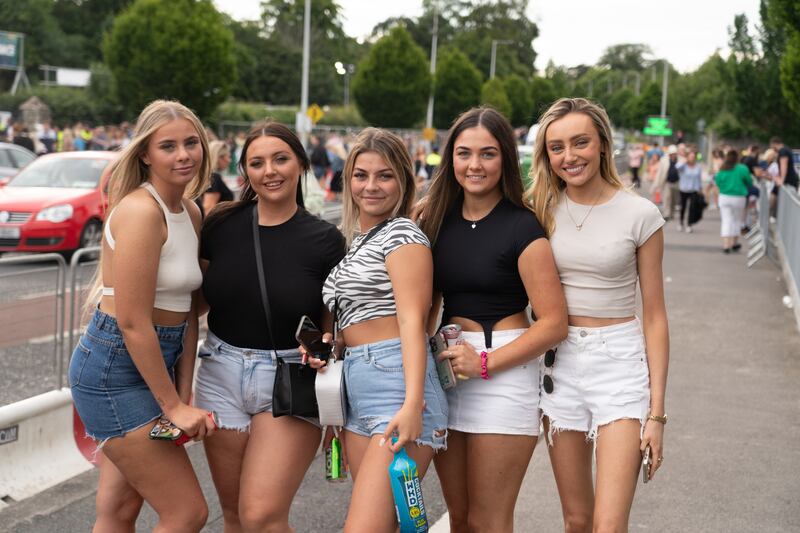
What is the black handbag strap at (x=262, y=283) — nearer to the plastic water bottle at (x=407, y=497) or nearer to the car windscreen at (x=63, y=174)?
the plastic water bottle at (x=407, y=497)

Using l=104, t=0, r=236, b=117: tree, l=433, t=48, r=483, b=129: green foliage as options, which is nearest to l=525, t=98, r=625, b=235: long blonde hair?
l=104, t=0, r=236, b=117: tree

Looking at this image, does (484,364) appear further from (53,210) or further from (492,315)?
(53,210)

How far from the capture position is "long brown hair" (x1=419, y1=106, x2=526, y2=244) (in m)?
3.51

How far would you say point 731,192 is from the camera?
17.2 m

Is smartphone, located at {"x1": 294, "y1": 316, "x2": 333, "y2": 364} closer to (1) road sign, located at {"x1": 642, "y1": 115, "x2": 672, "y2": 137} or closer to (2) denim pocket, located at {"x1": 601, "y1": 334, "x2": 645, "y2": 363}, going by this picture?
(2) denim pocket, located at {"x1": 601, "y1": 334, "x2": 645, "y2": 363}

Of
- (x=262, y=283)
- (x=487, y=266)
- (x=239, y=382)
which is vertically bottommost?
(x=239, y=382)

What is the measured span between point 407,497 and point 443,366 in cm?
49

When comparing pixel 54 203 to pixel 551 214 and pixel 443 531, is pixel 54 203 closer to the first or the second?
pixel 443 531

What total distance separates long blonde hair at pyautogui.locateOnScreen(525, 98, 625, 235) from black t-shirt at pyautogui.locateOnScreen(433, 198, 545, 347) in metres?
0.10

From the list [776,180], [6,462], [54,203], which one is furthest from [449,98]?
[6,462]

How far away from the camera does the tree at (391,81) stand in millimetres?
51062

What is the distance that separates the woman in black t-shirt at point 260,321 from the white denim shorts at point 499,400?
56 centimetres

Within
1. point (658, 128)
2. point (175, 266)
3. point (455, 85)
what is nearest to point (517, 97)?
point (658, 128)

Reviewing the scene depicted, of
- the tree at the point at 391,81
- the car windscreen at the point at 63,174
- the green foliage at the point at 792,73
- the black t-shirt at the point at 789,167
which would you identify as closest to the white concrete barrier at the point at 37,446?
the car windscreen at the point at 63,174
